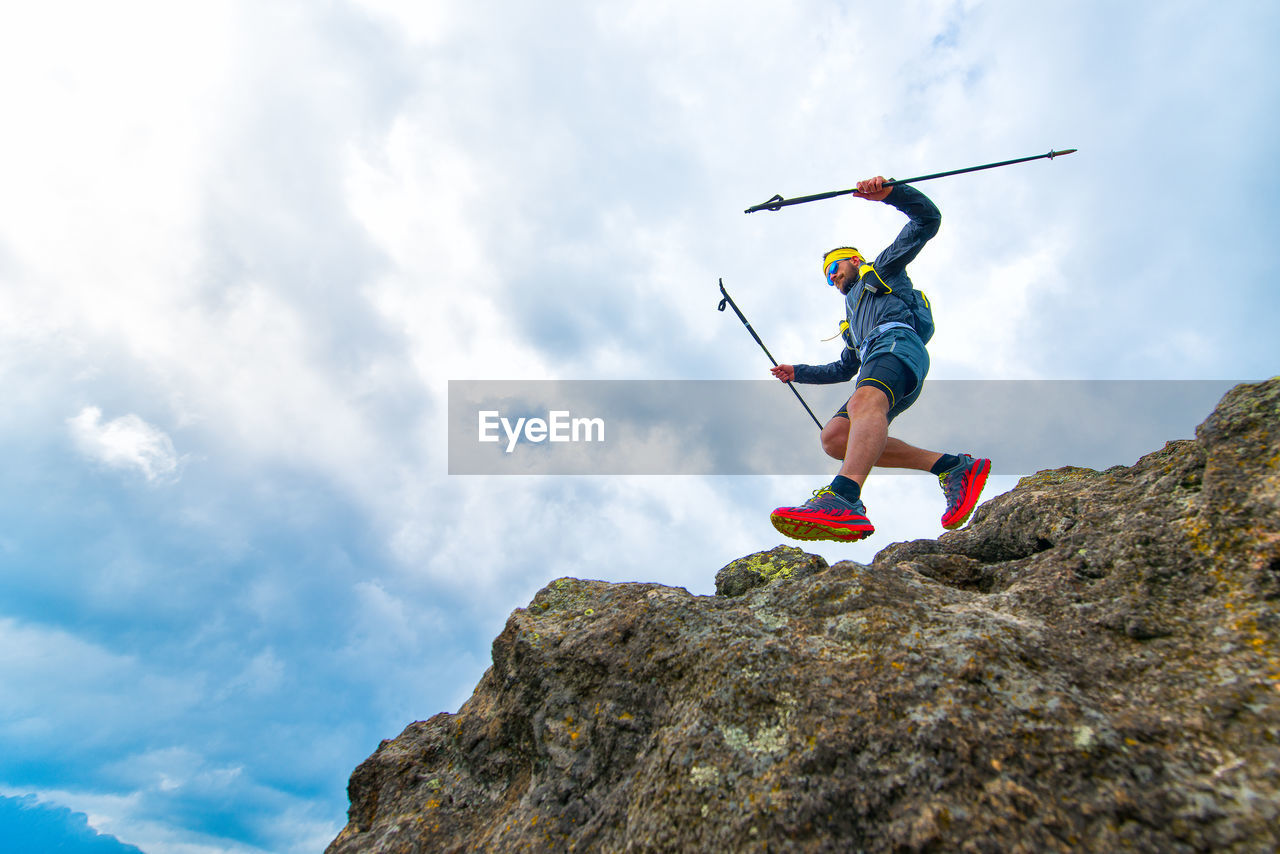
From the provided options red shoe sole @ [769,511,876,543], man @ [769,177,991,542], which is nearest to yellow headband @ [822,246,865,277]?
man @ [769,177,991,542]

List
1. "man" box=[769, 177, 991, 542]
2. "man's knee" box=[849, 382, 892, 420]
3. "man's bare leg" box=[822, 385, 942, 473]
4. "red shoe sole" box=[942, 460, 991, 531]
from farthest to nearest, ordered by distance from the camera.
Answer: "man's bare leg" box=[822, 385, 942, 473] → "red shoe sole" box=[942, 460, 991, 531] → "man's knee" box=[849, 382, 892, 420] → "man" box=[769, 177, 991, 542]

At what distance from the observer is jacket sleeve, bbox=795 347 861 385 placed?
8.77 meters

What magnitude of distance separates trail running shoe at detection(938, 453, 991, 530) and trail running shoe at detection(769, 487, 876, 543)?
163cm

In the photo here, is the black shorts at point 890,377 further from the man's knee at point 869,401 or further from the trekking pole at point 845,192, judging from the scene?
the trekking pole at point 845,192

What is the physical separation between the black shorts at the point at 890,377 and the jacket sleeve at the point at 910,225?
5.04ft

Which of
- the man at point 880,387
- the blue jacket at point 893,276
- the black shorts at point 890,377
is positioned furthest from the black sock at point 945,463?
the blue jacket at point 893,276

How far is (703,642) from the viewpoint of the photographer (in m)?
3.78

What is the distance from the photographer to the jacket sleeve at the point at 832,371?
877 cm

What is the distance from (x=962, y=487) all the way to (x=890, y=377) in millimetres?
1615

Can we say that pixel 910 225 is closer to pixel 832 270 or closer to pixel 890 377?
pixel 832 270

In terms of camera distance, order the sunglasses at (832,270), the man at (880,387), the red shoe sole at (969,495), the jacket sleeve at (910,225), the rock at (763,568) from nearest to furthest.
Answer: the rock at (763,568), the man at (880,387), the red shoe sole at (969,495), the jacket sleeve at (910,225), the sunglasses at (832,270)

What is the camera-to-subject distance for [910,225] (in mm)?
7156

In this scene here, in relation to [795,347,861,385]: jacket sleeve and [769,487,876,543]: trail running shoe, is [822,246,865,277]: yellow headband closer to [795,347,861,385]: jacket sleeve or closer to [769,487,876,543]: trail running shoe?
[795,347,861,385]: jacket sleeve

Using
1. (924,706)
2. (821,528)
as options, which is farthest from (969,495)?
(924,706)
